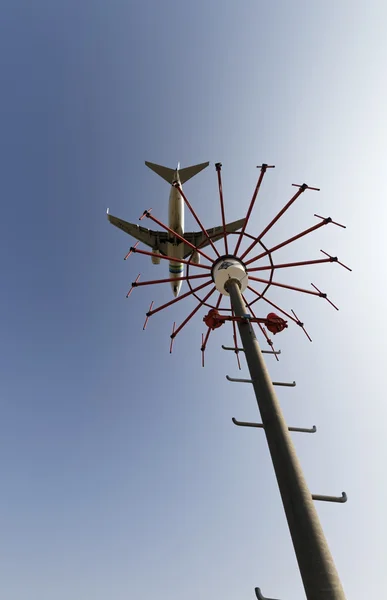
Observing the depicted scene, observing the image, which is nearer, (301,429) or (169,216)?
(301,429)

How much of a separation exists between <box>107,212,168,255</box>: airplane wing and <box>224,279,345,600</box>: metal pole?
31251 millimetres

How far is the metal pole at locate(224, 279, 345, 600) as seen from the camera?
3971 mm

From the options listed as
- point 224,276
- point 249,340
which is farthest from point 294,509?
point 224,276

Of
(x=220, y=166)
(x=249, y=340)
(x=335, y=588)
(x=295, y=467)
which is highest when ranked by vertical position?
(x=220, y=166)

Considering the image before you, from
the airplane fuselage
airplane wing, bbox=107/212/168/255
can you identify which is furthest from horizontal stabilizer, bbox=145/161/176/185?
airplane wing, bbox=107/212/168/255

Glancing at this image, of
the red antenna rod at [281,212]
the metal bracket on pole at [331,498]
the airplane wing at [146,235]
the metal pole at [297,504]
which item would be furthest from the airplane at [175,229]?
the metal bracket on pole at [331,498]

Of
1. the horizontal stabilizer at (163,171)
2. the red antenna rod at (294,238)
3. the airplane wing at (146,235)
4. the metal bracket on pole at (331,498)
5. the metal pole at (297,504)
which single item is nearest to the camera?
the metal pole at (297,504)

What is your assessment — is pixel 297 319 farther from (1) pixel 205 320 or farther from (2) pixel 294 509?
(2) pixel 294 509

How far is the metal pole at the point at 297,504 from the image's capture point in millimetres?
3971

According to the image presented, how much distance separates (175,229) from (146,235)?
6595 millimetres

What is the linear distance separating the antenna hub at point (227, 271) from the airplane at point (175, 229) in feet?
71.2

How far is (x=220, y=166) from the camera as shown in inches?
387

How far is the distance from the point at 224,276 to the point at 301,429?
15.6 ft

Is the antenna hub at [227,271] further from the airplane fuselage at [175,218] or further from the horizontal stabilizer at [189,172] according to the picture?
the horizontal stabilizer at [189,172]
